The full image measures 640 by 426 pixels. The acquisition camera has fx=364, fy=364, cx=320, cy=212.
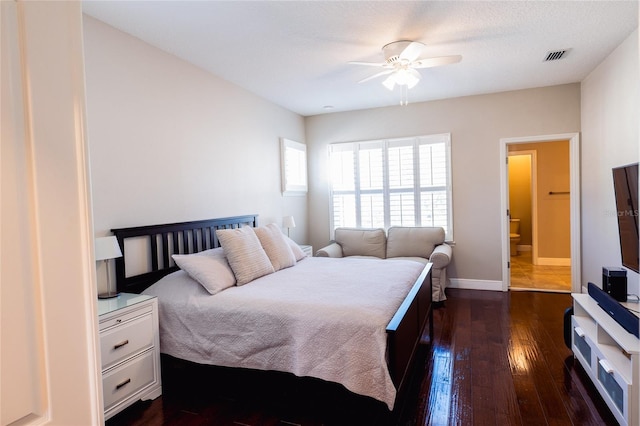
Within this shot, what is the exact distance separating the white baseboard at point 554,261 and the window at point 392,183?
9.07 ft

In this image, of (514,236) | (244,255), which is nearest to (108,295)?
(244,255)

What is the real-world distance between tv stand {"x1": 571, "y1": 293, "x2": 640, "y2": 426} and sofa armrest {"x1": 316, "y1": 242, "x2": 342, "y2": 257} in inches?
112

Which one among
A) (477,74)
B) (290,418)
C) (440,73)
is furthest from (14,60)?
(477,74)

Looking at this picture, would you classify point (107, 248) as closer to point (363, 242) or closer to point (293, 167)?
point (293, 167)

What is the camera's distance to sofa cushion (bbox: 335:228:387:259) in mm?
5227

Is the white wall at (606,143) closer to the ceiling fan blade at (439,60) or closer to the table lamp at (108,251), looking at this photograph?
the ceiling fan blade at (439,60)

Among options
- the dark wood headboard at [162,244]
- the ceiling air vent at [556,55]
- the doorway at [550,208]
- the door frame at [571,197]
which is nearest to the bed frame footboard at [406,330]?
the dark wood headboard at [162,244]

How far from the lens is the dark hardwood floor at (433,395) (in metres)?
2.24

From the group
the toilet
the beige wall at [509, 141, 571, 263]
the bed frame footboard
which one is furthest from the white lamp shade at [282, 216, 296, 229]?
the toilet

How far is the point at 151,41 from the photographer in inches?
120

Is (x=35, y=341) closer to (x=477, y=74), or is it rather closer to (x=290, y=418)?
(x=290, y=418)

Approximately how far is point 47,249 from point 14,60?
0.37 meters

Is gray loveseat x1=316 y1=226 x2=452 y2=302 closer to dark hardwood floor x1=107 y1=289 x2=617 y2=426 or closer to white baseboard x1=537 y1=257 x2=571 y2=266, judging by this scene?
dark hardwood floor x1=107 y1=289 x2=617 y2=426

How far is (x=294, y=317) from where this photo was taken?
2.33 meters
